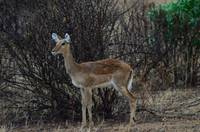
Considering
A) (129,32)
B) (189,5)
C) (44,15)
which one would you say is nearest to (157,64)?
(129,32)

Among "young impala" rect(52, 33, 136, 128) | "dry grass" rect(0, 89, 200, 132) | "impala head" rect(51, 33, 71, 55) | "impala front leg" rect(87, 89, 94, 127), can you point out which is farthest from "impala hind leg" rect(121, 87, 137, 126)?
"impala head" rect(51, 33, 71, 55)

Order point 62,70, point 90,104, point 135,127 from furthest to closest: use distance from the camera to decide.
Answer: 1. point 62,70
2. point 90,104
3. point 135,127

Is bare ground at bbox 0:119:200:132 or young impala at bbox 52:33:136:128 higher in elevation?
young impala at bbox 52:33:136:128

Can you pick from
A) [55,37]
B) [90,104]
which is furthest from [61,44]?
[90,104]

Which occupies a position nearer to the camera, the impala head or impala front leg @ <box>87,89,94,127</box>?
the impala head

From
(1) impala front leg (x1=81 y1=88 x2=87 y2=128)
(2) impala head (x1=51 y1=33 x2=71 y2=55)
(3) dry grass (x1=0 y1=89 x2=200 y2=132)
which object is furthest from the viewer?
(1) impala front leg (x1=81 y1=88 x2=87 y2=128)

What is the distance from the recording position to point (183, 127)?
10992mm

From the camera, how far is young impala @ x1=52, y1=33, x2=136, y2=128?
1084cm

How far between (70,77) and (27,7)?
1715mm

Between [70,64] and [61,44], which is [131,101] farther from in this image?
[61,44]

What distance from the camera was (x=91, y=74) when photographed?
1091cm

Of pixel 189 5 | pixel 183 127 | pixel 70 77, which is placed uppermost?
pixel 189 5

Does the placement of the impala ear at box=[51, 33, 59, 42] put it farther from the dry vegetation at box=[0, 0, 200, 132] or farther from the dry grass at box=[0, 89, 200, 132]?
the dry grass at box=[0, 89, 200, 132]

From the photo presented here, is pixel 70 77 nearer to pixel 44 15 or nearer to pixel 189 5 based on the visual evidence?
pixel 44 15
